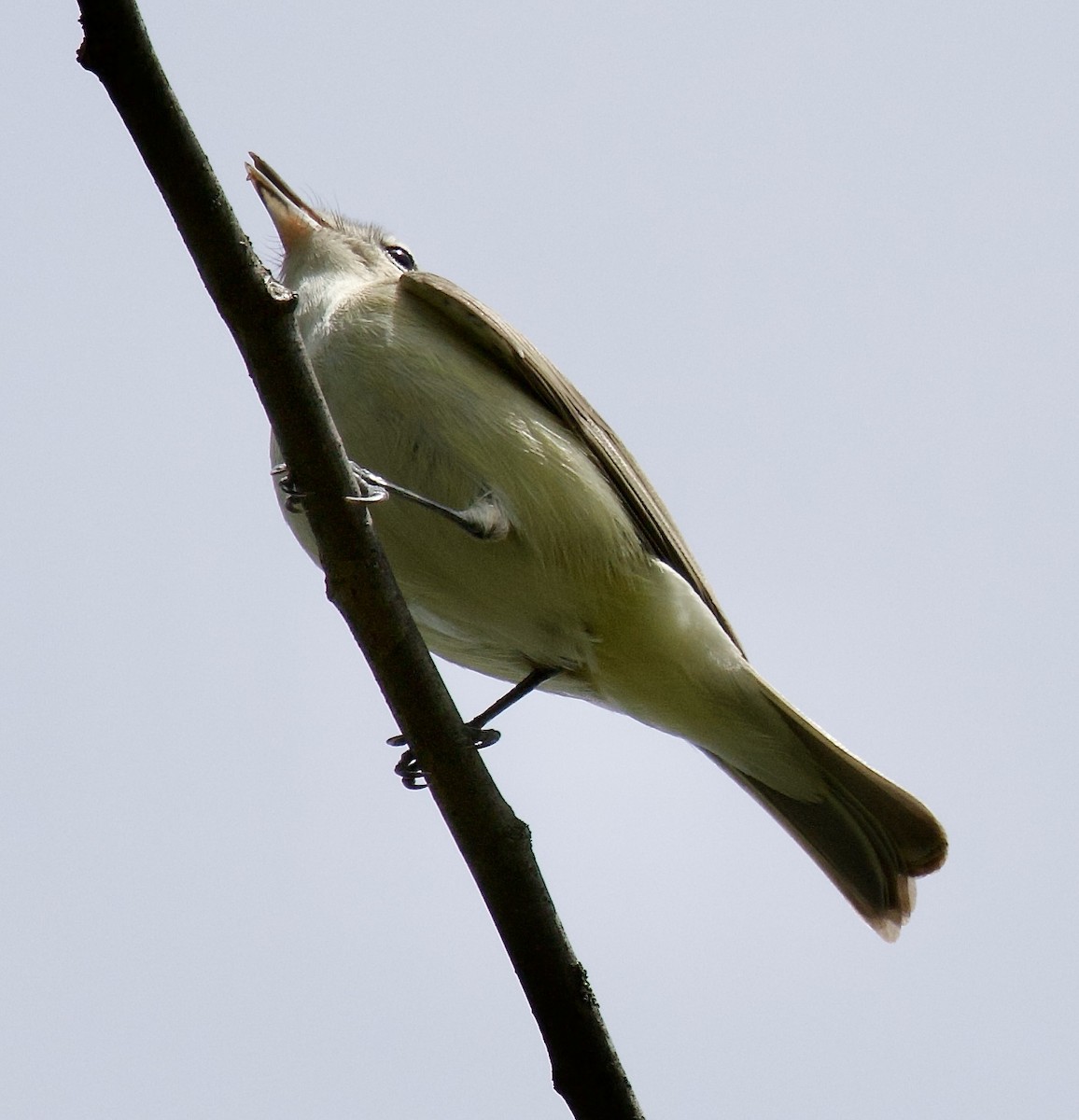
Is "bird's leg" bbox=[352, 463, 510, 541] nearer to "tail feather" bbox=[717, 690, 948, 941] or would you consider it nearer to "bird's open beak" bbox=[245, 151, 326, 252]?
"tail feather" bbox=[717, 690, 948, 941]

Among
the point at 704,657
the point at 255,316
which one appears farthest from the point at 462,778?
the point at 704,657

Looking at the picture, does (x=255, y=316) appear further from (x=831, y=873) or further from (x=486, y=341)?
(x=831, y=873)

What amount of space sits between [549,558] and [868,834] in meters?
1.56

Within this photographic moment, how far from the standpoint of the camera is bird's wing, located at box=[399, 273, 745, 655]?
4.93m

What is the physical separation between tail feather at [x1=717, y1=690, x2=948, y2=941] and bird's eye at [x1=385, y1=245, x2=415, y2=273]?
2.52 m

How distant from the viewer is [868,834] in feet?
16.9

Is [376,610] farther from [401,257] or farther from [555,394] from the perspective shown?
[401,257]

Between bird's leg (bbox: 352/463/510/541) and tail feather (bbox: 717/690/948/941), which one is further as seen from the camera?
tail feather (bbox: 717/690/948/941)

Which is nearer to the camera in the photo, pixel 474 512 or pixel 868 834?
pixel 474 512

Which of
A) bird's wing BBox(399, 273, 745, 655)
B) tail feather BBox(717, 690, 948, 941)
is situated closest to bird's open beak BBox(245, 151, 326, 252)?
bird's wing BBox(399, 273, 745, 655)

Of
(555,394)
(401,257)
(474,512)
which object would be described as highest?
(401,257)

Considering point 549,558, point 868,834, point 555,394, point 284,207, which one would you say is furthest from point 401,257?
point 868,834

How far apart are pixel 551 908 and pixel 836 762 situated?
5.85 ft

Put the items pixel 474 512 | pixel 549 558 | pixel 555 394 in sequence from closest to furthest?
pixel 474 512, pixel 549 558, pixel 555 394
